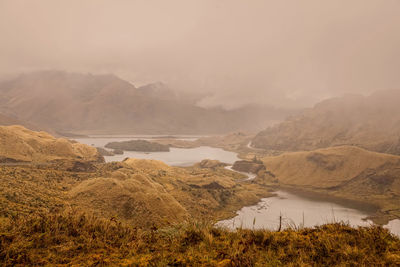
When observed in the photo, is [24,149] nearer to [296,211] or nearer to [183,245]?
[183,245]

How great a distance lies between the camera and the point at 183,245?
21.0ft

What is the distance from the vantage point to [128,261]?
16.7 ft

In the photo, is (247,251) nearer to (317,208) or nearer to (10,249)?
(10,249)

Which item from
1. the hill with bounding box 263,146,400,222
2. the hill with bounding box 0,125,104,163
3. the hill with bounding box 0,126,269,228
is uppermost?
the hill with bounding box 0,125,104,163

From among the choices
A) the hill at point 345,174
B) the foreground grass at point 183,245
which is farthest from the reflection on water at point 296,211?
the foreground grass at point 183,245

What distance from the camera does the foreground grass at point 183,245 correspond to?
521 cm

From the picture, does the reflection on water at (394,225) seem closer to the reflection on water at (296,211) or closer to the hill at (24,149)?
the reflection on water at (296,211)

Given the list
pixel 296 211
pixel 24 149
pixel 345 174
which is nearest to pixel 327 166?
pixel 345 174

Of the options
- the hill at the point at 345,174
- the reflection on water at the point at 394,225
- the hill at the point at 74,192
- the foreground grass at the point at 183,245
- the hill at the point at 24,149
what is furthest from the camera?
the hill at the point at 345,174

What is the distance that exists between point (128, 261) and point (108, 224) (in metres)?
2.81

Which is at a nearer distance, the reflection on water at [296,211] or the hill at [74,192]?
the hill at [74,192]

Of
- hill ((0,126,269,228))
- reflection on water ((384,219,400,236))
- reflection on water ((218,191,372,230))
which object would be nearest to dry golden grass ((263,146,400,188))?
reflection on water ((218,191,372,230))

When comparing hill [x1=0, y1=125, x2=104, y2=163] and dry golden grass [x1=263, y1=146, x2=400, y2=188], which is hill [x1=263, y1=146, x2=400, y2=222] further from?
hill [x1=0, y1=125, x2=104, y2=163]

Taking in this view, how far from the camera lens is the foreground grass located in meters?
5.21
